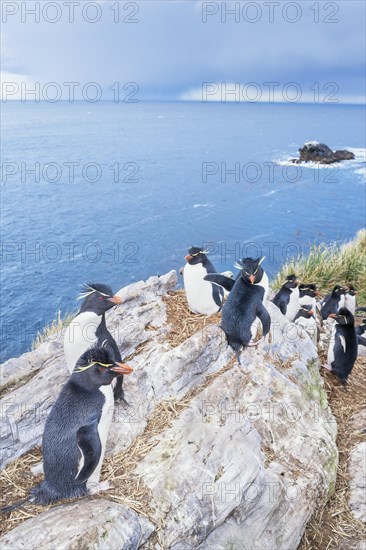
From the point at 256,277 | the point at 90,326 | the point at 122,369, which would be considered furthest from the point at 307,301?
the point at 122,369

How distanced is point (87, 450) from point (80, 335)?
5.69ft

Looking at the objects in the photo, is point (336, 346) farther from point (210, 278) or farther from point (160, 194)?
point (160, 194)

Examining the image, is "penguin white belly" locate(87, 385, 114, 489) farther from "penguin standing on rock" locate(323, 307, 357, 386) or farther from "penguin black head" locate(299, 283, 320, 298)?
"penguin black head" locate(299, 283, 320, 298)

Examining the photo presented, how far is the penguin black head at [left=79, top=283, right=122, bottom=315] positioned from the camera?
5.91 m

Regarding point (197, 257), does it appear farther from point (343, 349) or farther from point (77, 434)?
point (77, 434)

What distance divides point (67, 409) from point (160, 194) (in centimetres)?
3620

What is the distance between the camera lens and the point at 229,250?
27547mm

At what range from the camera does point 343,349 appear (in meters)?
7.89

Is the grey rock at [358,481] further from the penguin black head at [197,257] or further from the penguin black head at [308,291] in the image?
the penguin black head at [308,291]

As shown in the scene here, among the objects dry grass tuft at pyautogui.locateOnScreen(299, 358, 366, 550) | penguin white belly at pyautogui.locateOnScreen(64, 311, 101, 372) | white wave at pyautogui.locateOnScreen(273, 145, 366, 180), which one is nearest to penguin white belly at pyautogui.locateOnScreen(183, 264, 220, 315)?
penguin white belly at pyautogui.locateOnScreen(64, 311, 101, 372)

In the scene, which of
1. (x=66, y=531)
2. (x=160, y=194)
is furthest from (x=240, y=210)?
(x=66, y=531)

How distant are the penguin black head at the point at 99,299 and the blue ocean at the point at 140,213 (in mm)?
13443

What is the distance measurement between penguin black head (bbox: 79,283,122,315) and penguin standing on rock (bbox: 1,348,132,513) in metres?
1.26

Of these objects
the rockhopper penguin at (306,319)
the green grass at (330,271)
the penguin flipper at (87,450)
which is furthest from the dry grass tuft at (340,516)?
the green grass at (330,271)
